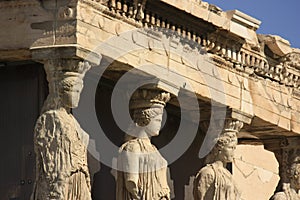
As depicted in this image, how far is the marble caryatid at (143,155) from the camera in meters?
16.2

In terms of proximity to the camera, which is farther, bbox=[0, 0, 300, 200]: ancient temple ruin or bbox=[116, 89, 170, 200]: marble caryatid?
bbox=[116, 89, 170, 200]: marble caryatid

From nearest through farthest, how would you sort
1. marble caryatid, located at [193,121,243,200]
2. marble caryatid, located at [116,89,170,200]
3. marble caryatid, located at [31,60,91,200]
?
marble caryatid, located at [31,60,91,200], marble caryatid, located at [116,89,170,200], marble caryatid, located at [193,121,243,200]

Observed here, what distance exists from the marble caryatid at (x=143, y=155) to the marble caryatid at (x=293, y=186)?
251 cm

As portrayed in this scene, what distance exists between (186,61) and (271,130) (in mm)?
2169

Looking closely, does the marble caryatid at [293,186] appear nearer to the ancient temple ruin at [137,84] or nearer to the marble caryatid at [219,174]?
the ancient temple ruin at [137,84]

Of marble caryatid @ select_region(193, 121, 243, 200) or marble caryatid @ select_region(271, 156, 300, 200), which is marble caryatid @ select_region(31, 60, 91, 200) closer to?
marble caryatid @ select_region(193, 121, 243, 200)

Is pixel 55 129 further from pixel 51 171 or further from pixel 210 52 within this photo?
pixel 210 52

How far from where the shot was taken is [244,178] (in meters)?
20.0

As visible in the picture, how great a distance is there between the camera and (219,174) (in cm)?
1731

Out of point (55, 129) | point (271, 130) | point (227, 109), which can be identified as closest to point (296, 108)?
point (271, 130)

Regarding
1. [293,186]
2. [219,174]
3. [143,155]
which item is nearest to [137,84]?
[143,155]

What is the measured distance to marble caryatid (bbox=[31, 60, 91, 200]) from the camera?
1519 centimetres

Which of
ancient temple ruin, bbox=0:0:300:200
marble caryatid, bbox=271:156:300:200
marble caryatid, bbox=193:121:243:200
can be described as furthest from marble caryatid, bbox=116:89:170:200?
marble caryatid, bbox=271:156:300:200

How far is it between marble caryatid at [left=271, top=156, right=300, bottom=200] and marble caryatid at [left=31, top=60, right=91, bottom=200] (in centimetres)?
388
